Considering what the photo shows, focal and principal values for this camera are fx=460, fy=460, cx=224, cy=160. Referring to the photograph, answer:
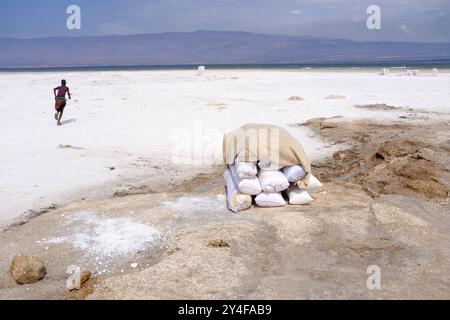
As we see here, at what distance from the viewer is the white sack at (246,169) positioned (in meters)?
5.87

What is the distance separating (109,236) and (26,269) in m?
1.05

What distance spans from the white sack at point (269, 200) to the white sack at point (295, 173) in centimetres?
29

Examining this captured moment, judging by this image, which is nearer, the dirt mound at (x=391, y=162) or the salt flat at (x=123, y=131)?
the dirt mound at (x=391, y=162)

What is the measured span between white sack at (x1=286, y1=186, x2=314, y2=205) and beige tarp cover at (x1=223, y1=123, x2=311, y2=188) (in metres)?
0.14

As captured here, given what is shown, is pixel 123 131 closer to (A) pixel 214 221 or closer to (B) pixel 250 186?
(B) pixel 250 186

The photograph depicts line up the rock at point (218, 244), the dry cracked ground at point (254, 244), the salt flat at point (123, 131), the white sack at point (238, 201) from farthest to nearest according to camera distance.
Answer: the salt flat at point (123, 131)
the white sack at point (238, 201)
the rock at point (218, 244)
the dry cracked ground at point (254, 244)

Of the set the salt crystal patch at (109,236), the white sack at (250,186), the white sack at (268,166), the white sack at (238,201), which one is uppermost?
the white sack at (268,166)

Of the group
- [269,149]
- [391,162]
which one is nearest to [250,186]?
[269,149]

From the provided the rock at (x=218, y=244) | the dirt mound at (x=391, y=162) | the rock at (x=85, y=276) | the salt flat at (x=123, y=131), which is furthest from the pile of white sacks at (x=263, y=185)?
the salt flat at (x=123, y=131)

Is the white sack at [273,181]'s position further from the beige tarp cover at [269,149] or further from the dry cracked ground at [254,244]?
the dry cracked ground at [254,244]

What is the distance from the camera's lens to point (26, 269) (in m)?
4.42

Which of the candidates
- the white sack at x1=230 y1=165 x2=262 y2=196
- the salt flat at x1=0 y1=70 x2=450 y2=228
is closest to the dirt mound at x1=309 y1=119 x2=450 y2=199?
the salt flat at x1=0 y1=70 x2=450 y2=228

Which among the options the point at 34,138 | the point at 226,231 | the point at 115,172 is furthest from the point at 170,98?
the point at 226,231

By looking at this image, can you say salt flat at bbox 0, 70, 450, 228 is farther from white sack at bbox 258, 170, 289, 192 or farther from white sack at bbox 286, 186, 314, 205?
white sack at bbox 286, 186, 314, 205
